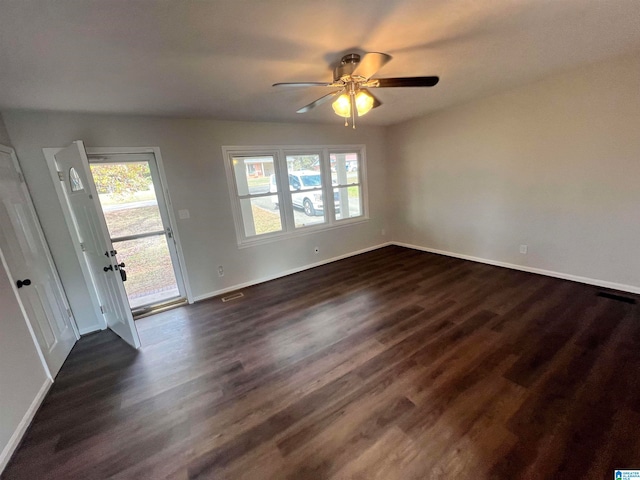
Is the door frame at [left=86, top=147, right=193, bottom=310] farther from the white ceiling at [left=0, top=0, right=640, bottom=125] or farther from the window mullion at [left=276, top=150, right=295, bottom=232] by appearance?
the window mullion at [left=276, top=150, right=295, bottom=232]

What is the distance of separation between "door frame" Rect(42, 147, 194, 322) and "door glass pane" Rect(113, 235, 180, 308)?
19cm

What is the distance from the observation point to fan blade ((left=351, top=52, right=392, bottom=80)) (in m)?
1.77

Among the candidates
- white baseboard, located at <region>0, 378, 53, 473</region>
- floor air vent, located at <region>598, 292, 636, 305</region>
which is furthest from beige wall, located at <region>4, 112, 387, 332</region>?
floor air vent, located at <region>598, 292, 636, 305</region>

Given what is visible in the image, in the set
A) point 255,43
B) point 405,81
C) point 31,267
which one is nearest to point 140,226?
point 31,267

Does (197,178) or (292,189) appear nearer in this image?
(197,178)

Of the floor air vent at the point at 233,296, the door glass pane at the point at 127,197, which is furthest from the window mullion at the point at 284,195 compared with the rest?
the door glass pane at the point at 127,197

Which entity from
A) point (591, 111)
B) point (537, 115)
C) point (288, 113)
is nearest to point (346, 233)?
point (288, 113)

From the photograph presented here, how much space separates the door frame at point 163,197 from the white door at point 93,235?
390mm

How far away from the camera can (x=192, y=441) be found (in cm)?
163

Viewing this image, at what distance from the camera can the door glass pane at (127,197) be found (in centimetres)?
305

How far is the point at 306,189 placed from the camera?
446 cm

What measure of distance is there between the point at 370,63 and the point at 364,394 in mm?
2414

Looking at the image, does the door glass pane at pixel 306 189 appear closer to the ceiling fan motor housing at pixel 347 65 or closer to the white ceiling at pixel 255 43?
the white ceiling at pixel 255 43

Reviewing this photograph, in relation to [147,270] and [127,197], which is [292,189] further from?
[147,270]
